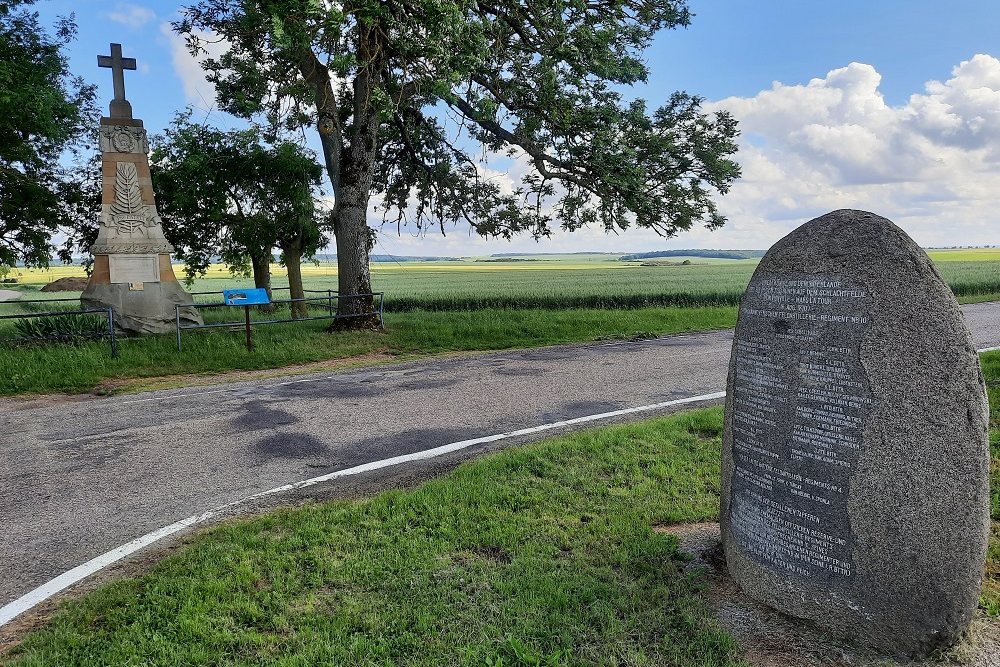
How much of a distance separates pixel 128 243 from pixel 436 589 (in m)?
12.7

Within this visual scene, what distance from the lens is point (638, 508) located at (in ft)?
14.7

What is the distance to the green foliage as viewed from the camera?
484 inches

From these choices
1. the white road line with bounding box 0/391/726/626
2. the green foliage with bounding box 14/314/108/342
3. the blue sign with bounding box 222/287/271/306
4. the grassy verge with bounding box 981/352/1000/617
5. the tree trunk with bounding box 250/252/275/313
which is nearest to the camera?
the grassy verge with bounding box 981/352/1000/617

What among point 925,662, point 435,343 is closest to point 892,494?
point 925,662

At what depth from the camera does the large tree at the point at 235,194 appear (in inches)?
671

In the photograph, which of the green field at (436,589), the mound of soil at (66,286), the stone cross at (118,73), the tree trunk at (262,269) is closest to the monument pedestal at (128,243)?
the stone cross at (118,73)

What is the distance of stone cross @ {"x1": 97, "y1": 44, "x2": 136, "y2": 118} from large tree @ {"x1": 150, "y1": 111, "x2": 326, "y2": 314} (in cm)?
283

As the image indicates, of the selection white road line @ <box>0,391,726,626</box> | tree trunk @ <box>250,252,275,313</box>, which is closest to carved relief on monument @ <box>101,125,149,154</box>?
tree trunk @ <box>250,252,275,313</box>

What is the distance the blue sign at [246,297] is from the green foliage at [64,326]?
7.98ft

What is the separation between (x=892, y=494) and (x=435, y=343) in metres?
11.1

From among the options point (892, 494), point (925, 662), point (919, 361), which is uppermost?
point (919, 361)

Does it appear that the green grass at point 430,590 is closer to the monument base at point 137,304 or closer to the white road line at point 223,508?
the white road line at point 223,508

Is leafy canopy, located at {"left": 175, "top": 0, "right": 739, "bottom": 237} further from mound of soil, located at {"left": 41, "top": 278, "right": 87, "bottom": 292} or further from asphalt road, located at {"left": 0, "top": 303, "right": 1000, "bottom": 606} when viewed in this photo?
mound of soil, located at {"left": 41, "top": 278, "right": 87, "bottom": 292}

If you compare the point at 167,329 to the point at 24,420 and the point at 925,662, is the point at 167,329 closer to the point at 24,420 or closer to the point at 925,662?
the point at 24,420
